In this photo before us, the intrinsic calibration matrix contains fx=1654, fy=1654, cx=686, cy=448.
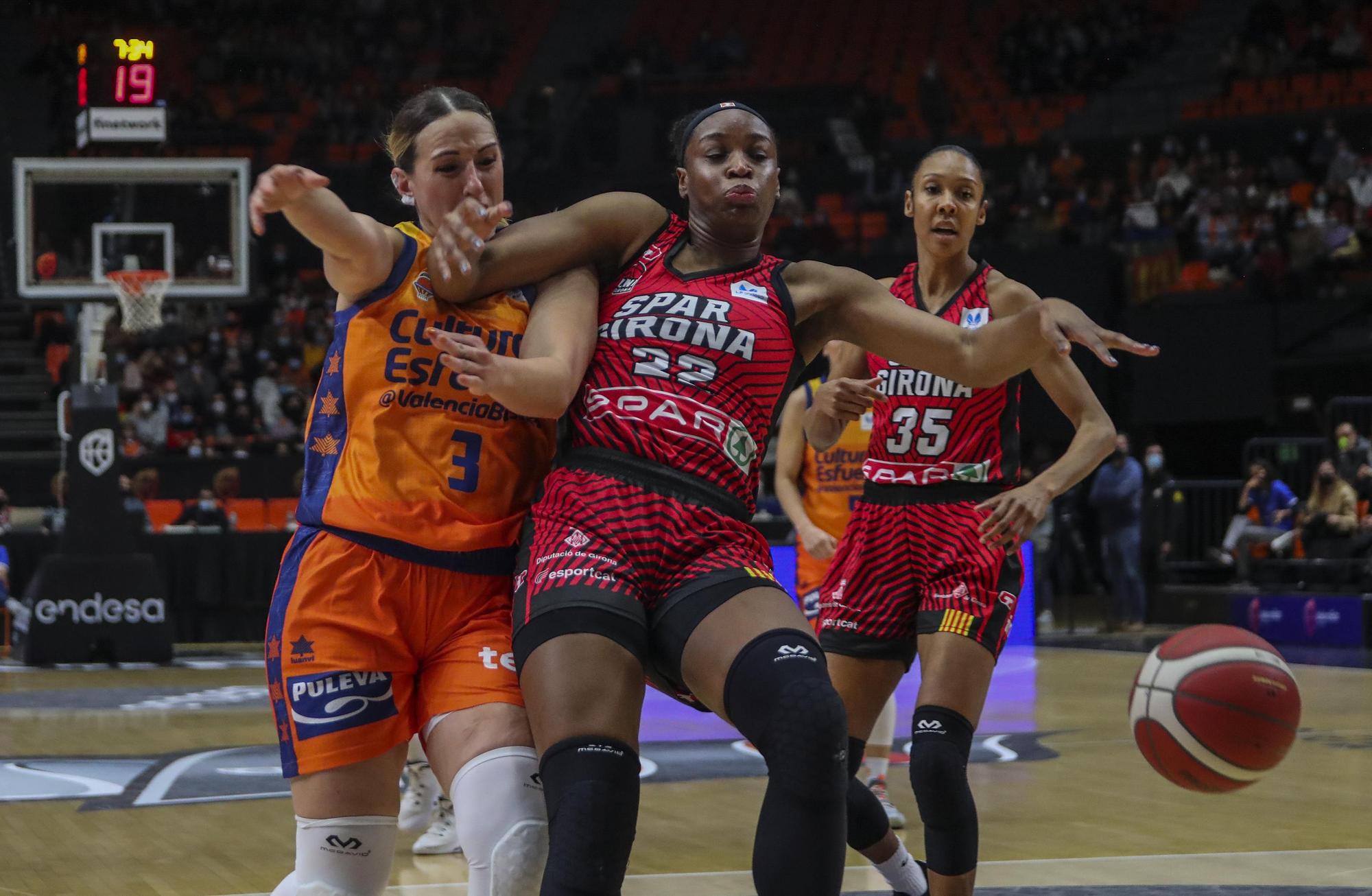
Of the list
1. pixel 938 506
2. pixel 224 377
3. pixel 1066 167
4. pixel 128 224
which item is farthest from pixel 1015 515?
pixel 1066 167

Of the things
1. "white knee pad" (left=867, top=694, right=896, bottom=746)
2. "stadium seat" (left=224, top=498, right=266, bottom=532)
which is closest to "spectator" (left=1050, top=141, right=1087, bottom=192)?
"stadium seat" (left=224, top=498, right=266, bottom=532)

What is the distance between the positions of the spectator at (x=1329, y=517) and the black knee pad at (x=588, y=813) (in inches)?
537

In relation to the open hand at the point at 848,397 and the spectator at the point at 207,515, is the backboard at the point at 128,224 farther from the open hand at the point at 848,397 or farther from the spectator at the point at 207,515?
the open hand at the point at 848,397

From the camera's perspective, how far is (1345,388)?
19422 millimetres

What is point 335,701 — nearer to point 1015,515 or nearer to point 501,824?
point 501,824

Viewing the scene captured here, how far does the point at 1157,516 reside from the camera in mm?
18750

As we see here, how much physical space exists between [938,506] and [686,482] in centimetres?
159

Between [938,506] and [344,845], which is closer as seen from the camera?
[344,845]

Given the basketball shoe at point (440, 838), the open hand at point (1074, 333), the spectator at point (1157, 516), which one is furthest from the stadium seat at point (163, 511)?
the open hand at point (1074, 333)

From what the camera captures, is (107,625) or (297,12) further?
(297,12)

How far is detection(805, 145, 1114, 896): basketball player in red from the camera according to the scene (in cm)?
456

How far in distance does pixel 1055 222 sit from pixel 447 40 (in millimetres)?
11103

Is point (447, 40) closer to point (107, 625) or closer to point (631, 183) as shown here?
point (631, 183)

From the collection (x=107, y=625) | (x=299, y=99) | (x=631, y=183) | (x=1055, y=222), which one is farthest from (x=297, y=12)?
(x=107, y=625)
